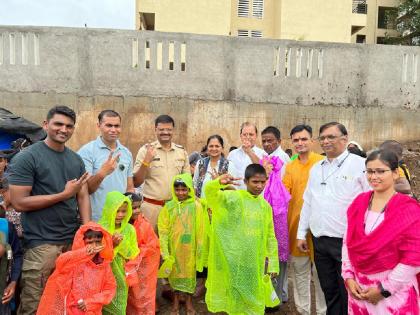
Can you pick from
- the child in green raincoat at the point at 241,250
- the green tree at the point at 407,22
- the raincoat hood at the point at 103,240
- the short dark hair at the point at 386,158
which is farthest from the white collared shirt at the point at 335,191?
the green tree at the point at 407,22

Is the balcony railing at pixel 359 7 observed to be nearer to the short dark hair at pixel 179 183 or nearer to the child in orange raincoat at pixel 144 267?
the short dark hair at pixel 179 183

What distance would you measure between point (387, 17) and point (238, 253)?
24236 mm

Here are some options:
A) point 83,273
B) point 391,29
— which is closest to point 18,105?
point 83,273

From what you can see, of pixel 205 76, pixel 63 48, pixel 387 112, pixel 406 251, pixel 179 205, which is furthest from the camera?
pixel 387 112

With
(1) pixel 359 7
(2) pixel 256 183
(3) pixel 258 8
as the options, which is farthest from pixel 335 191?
(1) pixel 359 7

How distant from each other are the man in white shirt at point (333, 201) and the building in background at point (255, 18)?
13331mm

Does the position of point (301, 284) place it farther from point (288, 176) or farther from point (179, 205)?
point (179, 205)

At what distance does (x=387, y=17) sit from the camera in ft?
75.9

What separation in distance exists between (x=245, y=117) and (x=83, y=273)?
6.42m

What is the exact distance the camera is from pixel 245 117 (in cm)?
873

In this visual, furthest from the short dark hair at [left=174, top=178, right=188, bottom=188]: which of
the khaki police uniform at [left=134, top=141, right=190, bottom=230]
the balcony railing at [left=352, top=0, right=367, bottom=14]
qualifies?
the balcony railing at [left=352, top=0, right=367, bottom=14]

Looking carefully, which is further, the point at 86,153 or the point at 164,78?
the point at 164,78

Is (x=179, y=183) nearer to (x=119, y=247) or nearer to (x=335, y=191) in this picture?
(x=119, y=247)

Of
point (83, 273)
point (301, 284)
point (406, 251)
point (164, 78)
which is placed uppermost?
point (164, 78)
